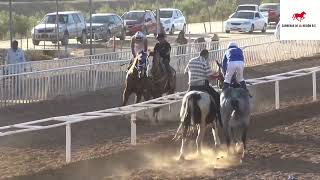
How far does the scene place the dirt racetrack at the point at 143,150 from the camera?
10.7 m

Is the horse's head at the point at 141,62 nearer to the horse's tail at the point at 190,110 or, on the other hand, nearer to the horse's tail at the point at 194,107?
the horse's tail at the point at 190,110

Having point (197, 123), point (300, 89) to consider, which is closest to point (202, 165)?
point (197, 123)

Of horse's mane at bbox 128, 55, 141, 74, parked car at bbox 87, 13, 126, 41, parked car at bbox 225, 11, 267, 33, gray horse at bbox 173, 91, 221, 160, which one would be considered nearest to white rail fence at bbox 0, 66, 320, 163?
horse's mane at bbox 128, 55, 141, 74

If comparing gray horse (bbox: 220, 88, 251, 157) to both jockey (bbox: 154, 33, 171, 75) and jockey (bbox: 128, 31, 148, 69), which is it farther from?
jockey (bbox: 154, 33, 171, 75)

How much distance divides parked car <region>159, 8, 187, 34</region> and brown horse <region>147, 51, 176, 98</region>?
28.9 meters

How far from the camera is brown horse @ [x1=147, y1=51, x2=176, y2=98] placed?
15367 mm

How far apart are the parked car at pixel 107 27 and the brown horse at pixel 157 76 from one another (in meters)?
23.3

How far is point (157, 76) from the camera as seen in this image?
15586 millimetres

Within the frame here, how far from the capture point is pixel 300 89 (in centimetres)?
2105

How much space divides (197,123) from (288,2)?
21.7 meters

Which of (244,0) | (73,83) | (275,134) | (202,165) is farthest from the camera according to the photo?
(244,0)

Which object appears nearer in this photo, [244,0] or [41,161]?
[41,161]

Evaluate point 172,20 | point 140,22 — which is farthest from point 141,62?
point 172,20

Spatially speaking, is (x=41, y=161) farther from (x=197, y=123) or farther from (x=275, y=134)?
(x=275, y=134)
